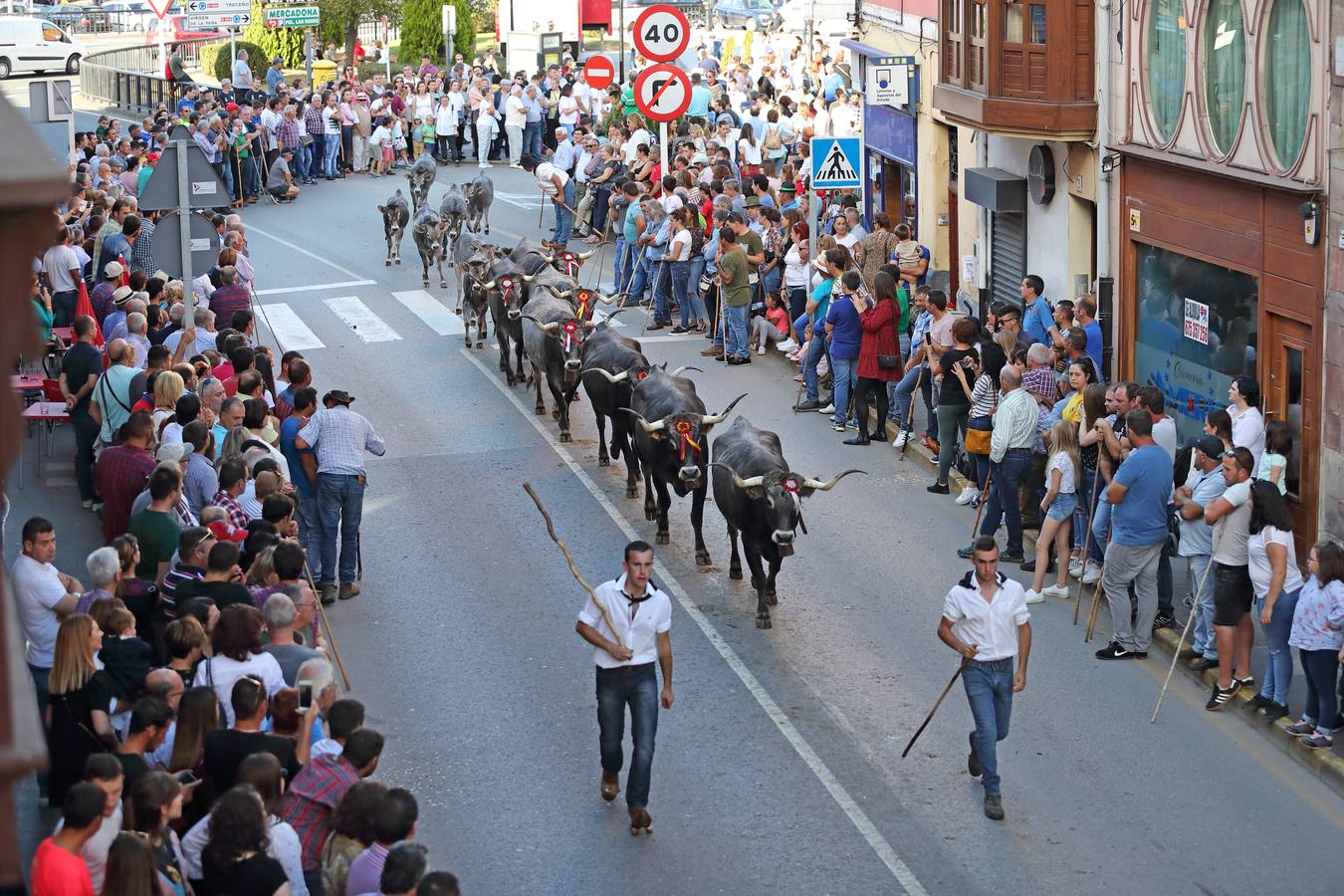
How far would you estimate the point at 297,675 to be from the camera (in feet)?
32.5

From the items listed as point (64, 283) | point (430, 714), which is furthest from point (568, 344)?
point (430, 714)

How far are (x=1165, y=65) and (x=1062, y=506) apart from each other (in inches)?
237

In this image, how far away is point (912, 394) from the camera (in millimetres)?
19922

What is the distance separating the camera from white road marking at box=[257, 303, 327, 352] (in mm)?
25781

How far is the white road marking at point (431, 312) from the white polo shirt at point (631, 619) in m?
15.9

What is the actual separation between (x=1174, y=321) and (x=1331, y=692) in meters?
7.19

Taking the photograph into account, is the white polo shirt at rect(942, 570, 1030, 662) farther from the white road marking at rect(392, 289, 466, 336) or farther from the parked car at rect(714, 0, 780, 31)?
the parked car at rect(714, 0, 780, 31)

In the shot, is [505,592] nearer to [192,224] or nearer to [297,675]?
[192,224]

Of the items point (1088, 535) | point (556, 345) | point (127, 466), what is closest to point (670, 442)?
point (1088, 535)

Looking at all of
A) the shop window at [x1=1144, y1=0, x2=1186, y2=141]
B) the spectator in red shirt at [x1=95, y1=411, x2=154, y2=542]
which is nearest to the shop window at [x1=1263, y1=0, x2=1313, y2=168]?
the shop window at [x1=1144, y1=0, x2=1186, y2=141]

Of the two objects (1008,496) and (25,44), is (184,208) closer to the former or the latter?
(1008,496)

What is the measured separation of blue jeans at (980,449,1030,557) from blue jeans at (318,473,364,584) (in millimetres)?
5443

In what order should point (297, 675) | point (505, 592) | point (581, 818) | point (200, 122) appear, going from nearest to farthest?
point (297, 675)
point (581, 818)
point (505, 592)
point (200, 122)

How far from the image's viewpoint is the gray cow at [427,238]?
29.4m
